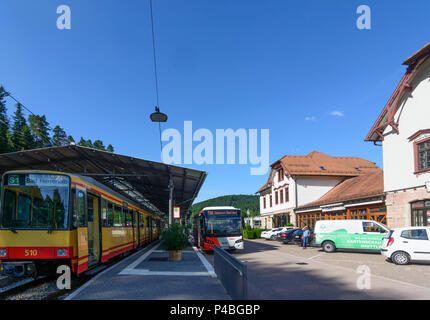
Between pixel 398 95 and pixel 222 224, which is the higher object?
pixel 398 95

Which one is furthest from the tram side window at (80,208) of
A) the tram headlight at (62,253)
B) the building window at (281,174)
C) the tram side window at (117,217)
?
the building window at (281,174)

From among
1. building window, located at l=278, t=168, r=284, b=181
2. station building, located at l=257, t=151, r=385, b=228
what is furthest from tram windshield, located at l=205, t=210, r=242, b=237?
building window, located at l=278, t=168, r=284, b=181

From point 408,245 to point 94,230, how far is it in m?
11.9

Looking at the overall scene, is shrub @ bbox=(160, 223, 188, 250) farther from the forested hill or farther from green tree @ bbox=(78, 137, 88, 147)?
the forested hill

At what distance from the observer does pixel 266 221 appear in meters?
48.3

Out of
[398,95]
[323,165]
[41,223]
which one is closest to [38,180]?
[41,223]

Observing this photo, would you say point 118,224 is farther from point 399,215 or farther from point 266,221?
point 266,221

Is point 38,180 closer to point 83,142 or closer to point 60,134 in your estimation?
point 60,134

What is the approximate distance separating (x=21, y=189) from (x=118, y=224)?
6.16 m

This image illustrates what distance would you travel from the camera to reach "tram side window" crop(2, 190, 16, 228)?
340 inches

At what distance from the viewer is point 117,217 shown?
570 inches

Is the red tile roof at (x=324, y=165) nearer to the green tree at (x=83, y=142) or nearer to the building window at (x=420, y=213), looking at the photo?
the building window at (x=420, y=213)

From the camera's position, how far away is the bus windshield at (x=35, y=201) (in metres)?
8.65

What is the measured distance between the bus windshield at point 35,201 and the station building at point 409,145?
16.8 metres
